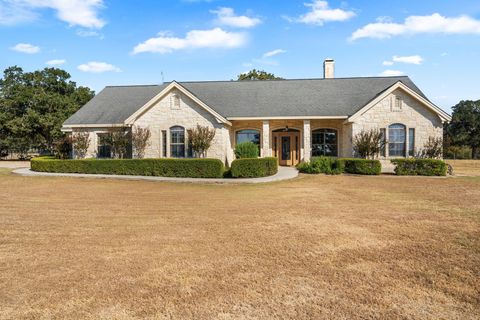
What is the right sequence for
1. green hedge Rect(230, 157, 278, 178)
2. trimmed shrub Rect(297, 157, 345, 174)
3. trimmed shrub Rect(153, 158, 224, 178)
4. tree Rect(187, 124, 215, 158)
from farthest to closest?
tree Rect(187, 124, 215, 158)
trimmed shrub Rect(297, 157, 345, 174)
trimmed shrub Rect(153, 158, 224, 178)
green hedge Rect(230, 157, 278, 178)

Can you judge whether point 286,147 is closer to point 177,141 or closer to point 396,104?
point 396,104

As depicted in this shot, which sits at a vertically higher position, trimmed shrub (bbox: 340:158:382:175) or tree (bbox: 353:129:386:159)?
tree (bbox: 353:129:386:159)

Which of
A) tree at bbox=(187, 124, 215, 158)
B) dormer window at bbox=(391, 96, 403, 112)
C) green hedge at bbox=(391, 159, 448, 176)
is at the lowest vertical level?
green hedge at bbox=(391, 159, 448, 176)

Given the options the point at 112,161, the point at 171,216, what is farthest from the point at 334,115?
the point at 171,216

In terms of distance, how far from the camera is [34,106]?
3894 centimetres

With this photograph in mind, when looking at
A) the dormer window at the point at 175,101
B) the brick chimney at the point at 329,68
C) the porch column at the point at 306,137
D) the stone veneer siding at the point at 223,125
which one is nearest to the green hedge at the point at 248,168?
Answer: the stone veneer siding at the point at 223,125

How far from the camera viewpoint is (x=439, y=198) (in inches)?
430

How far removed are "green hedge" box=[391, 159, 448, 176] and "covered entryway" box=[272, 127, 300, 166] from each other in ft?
24.3

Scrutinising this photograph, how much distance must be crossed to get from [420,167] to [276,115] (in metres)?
9.35

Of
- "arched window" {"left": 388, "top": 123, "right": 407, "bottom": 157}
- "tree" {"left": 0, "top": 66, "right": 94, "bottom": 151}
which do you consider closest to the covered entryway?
"arched window" {"left": 388, "top": 123, "right": 407, "bottom": 157}

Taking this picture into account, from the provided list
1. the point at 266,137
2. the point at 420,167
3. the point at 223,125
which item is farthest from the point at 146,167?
the point at 420,167

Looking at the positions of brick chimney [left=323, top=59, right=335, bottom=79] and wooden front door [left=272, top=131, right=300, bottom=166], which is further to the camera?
brick chimney [left=323, top=59, right=335, bottom=79]

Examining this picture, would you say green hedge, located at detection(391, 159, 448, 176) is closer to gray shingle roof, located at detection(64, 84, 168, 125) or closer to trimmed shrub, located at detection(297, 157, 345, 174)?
trimmed shrub, located at detection(297, 157, 345, 174)

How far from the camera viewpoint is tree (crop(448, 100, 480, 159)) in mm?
51625
